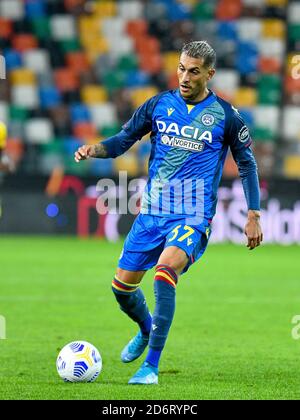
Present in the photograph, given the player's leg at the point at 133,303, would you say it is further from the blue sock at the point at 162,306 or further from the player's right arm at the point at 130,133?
the player's right arm at the point at 130,133

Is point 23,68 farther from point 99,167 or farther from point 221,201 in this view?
point 221,201

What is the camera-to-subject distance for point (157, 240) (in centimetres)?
674

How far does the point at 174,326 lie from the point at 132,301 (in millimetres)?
2355

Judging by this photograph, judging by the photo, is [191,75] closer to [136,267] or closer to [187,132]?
[187,132]

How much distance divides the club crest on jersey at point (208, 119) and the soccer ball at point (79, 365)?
1622 millimetres

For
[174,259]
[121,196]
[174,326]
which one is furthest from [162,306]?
[121,196]

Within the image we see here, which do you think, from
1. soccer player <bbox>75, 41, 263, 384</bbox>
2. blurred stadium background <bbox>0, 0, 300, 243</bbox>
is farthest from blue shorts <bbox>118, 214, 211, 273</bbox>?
blurred stadium background <bbox>0, 0, 300, 243</bbox>

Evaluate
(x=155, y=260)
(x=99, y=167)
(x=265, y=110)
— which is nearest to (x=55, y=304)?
(x=155, y=260)

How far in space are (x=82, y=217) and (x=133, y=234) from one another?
475 inches

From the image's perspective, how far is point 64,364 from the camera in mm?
6375

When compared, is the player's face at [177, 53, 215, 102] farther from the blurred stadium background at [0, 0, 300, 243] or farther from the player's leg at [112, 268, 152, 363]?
the blurred stadium background at [0, 0, 300, 243]

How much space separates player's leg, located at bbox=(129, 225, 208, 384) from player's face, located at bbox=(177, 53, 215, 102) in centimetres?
95

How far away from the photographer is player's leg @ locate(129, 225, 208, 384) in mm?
6336

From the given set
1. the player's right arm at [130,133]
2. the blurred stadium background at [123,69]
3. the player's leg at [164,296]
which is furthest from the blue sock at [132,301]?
the blurred stadium background at [123,69]
